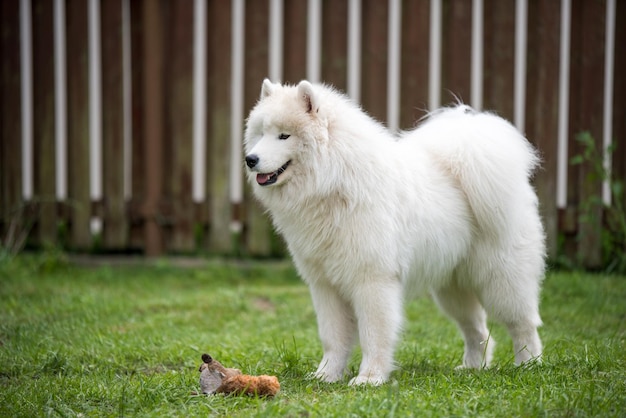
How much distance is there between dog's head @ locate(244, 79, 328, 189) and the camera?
3.61 metres

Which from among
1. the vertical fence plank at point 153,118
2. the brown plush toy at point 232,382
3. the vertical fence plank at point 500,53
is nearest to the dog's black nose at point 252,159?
the brown plush toy at point 232,382

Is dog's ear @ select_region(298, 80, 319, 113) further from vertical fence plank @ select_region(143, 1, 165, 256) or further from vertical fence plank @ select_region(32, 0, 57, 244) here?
vertical fence plank @ select_region(32, 0, 57, 244)

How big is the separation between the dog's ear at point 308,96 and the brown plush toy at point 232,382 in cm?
135

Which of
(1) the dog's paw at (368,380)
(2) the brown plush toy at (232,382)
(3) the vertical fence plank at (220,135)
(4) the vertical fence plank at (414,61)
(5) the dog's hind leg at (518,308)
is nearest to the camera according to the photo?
(2) the brown plush toy at (232,382)

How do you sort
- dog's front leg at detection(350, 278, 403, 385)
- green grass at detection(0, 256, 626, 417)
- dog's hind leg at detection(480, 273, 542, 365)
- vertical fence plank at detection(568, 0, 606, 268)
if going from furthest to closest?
vertical fence plank at detection(568, 0, 606, 268) → dog's hind leg at detection(480, 273, 542, 365) → dog's front leg at detection(350, 278, 403, 385) → green grass at detection(0, 256, 626, 417)

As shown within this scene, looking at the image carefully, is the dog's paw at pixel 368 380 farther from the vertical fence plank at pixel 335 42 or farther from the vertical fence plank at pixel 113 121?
the vertical fence plank at pixel 113 121

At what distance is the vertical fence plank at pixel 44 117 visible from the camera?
7145 mm

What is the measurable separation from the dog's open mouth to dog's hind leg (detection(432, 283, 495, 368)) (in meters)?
1.26

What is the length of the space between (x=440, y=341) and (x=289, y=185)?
1.83m

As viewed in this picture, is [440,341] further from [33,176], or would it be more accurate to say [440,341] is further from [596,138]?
[33,176]

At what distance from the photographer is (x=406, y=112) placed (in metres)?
6.80

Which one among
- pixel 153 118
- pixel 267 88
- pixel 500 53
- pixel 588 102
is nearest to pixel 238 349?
pixel 267 88

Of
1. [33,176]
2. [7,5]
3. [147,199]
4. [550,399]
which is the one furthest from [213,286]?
[550,399]

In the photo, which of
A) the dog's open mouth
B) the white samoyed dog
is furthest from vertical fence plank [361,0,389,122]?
the dog's open mouth
